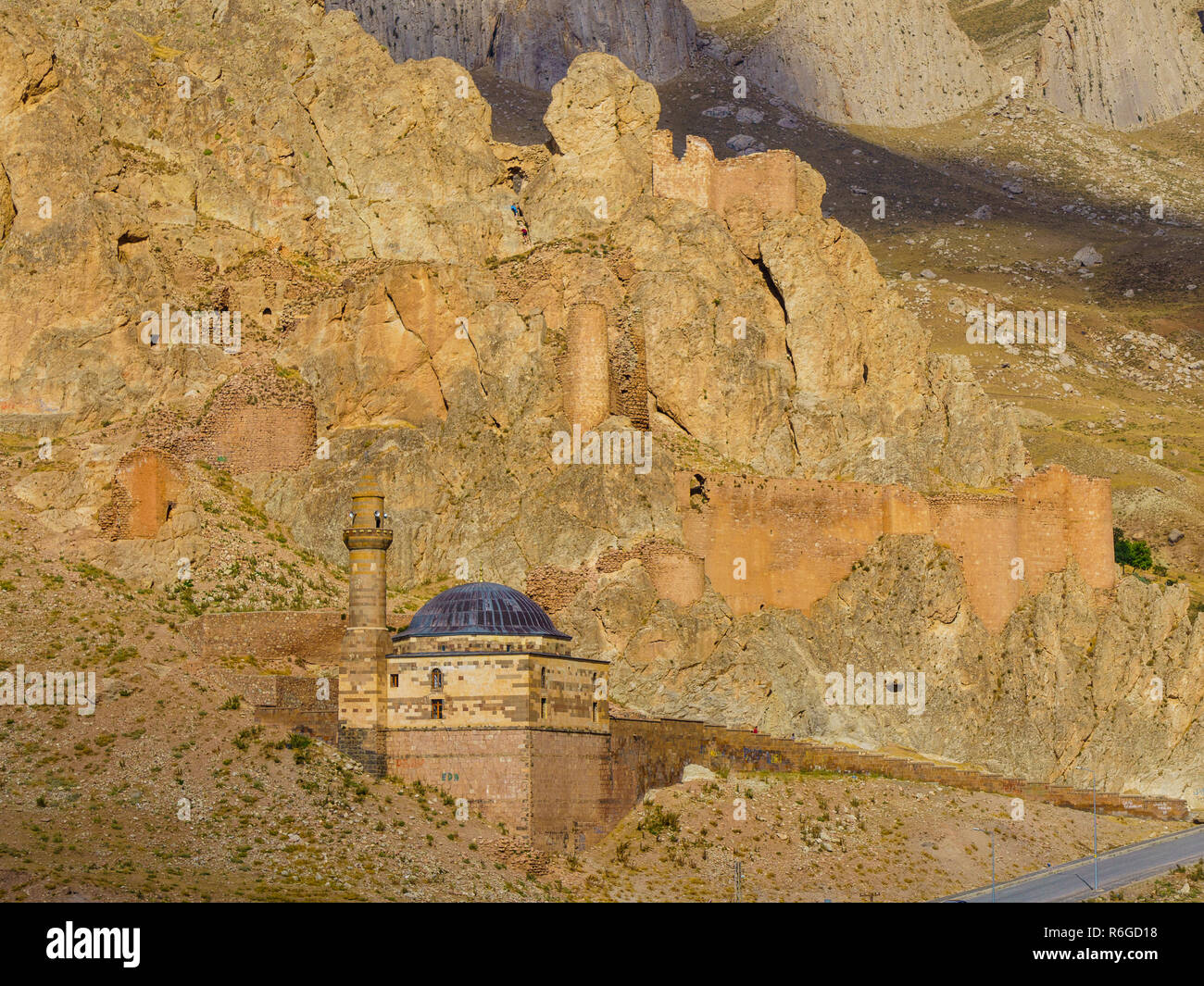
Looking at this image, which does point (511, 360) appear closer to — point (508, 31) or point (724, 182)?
point (724, 182)

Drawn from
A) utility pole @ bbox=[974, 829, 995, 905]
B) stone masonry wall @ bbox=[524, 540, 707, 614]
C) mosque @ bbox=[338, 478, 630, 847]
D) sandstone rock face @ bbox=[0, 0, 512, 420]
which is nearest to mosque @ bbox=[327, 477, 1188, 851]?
mosque @ bbox=[338, 478, 630, 847]

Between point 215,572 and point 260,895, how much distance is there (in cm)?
2364

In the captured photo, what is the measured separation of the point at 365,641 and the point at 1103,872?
27509 millimetres

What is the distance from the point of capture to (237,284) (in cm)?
8956

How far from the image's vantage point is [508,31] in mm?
182375

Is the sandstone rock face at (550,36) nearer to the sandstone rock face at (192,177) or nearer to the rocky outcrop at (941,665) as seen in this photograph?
the sandstone rock face at (192,177)

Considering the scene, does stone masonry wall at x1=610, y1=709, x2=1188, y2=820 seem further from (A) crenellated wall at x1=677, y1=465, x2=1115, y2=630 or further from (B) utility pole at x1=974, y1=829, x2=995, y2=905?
(A) crenellated wall at x1=677, y1=465, x2=1115, y2=630

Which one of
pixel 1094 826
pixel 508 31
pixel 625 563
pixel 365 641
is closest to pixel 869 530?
pixel 625 563

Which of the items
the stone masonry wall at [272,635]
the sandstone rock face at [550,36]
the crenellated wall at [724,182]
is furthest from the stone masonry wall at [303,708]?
the sandstone rock face at [550,36]

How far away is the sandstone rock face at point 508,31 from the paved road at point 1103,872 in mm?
112160

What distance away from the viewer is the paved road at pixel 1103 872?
6981 cm

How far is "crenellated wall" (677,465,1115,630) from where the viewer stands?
280 ft

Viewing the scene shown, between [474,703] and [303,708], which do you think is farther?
[303,708]
